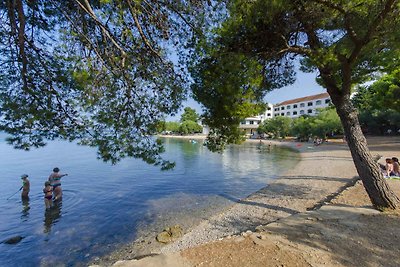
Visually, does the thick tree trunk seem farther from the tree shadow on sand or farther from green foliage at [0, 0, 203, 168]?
green foliage at [0, 0, 203, 168]

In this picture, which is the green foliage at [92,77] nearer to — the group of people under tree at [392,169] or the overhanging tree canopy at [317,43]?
the overhanging tree canopy at [317,43]

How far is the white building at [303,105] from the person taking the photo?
72662 millimetres

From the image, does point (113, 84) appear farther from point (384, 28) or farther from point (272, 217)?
point (272, 217)

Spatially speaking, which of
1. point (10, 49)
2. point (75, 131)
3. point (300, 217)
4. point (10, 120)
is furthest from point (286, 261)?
point (10, 49)

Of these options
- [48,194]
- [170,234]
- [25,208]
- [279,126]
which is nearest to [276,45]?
[170,234]

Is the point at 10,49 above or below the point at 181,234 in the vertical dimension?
above

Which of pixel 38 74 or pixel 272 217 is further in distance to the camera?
pixel 272 217

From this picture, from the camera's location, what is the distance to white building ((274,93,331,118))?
72.7 meters

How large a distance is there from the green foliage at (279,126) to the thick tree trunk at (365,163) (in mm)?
58503

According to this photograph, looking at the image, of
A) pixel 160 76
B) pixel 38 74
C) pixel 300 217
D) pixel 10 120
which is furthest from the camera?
pixel 300 217

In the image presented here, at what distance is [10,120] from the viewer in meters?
3.71

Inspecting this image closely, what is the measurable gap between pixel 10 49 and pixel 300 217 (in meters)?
7.33

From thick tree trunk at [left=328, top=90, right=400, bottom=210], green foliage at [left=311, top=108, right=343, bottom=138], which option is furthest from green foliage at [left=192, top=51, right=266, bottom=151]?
green foliage at [left=311, top=108, right=343, bottom=138]

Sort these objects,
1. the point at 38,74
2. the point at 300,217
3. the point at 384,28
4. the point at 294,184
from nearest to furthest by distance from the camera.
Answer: the point at 38,74 < the point at 384,28 < the point at 300,217 < the point at 294,184
